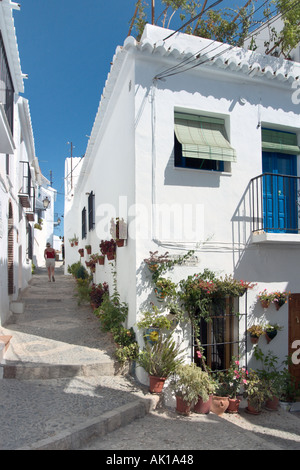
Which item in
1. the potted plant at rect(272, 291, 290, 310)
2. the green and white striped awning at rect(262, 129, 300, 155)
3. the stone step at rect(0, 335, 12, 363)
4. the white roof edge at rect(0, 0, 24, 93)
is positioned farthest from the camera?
the green and white striped awning at rect(262, 129, 300, 155)

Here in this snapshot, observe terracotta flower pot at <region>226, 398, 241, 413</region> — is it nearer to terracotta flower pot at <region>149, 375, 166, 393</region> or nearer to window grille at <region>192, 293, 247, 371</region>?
window grille at <region>192, 293, 247, 371</region>

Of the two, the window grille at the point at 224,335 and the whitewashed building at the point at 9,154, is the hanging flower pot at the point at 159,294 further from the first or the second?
the whitewashed building at the point at 9,154

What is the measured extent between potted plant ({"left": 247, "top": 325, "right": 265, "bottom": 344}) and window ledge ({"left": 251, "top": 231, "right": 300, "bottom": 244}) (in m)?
1.67

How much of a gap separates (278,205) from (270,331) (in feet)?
8.55

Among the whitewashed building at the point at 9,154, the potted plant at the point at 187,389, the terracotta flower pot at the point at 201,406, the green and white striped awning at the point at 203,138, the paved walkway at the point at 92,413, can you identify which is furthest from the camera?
the whitewashed building at the point at 9,154

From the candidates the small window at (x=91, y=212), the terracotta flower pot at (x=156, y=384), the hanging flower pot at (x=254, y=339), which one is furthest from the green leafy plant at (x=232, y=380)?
the small window at (x=91, y=212)

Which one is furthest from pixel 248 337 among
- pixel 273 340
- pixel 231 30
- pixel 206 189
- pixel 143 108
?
pixel 231 30

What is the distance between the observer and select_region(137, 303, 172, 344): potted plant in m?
5.84

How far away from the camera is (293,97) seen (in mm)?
7676

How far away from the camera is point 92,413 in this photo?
15.1 feet

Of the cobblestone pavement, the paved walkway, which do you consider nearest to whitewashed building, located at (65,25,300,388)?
the paved walkway

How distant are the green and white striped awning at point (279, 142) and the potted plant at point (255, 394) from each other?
473 centimetres

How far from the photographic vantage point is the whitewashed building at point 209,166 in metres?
6.35

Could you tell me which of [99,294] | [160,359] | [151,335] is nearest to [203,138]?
[151,335]
